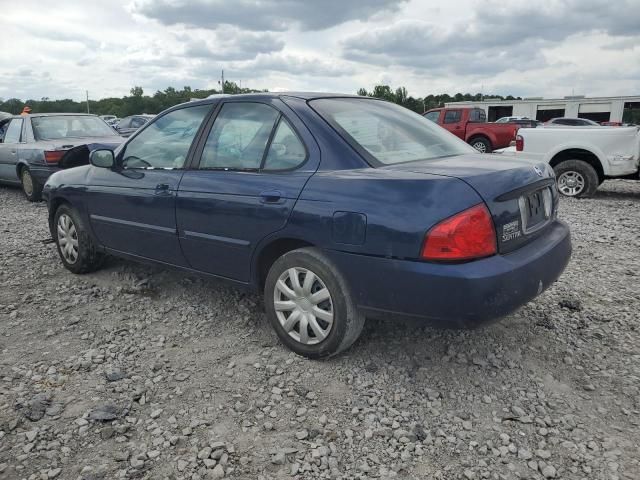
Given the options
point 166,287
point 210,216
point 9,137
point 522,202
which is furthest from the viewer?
point 9,137

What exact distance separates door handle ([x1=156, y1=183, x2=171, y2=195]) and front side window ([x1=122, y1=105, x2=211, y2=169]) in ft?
0.51

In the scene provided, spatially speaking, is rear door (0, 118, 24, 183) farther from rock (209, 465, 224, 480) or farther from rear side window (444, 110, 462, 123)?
rear side window (444, 110, 462, 123)

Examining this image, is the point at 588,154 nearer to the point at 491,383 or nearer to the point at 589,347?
the point at 589,347

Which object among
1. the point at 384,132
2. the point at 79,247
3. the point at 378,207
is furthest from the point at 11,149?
the point at 378,207

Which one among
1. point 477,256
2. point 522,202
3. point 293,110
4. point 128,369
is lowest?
point 128,369

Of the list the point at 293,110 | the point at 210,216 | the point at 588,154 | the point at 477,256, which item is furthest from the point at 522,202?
the point at 588,154

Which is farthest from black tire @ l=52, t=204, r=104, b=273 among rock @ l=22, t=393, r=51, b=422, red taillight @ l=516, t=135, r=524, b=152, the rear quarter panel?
red taillight @ l=516, t=135, r=524, b=152

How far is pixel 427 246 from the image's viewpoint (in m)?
2.52

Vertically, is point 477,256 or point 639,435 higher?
point 477,256

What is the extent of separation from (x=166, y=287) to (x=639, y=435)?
138 inches

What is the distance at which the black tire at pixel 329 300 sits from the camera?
9.36ft

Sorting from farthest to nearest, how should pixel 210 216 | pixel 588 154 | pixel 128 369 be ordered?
pixel 588 154 < pixel 210 216 < pixel 128 369

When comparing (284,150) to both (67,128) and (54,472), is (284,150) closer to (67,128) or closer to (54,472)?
(54,472)

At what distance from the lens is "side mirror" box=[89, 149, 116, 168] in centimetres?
419
